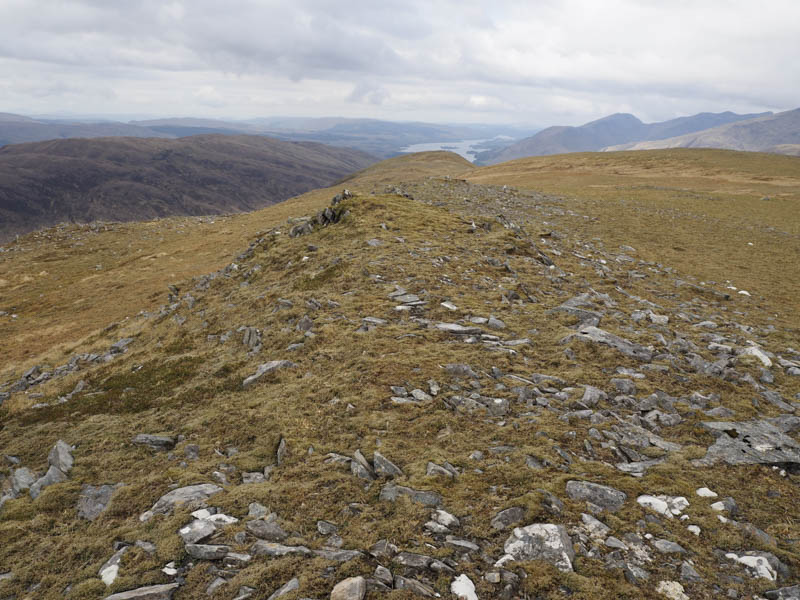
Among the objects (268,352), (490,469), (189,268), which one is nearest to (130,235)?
(189,268)

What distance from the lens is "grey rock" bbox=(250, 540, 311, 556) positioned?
297 inches

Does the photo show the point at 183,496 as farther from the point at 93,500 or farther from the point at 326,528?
the point at 326,528

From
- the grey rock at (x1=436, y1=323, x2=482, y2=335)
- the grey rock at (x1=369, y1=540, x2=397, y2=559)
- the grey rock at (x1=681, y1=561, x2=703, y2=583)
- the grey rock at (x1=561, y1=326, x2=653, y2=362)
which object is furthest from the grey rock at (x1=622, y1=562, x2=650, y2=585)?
the grey rock at (x1=436, y1=323, x2=482, y2=335)

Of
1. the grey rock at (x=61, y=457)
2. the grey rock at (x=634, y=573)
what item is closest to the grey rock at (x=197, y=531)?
the grey rock at (x=61, y=457)

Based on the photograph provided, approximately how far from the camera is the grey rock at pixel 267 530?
8062 mm

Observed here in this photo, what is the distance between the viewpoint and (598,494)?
28.1 feet

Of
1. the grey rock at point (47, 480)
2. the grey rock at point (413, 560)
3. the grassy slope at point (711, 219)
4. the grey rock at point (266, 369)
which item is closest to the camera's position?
the grey rock at point (413, 560)

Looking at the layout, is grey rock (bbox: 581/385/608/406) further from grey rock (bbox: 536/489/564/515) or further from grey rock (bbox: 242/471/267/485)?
grey rock (bbox: 242/471/267/485)

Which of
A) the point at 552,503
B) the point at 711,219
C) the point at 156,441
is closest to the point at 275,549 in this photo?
the point at 552,503

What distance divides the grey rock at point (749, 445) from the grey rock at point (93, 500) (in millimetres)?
14058

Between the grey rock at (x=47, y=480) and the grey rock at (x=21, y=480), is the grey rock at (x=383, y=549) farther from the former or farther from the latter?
the grey rock at (x=21, y=480)

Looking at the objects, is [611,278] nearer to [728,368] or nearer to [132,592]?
[728,368]

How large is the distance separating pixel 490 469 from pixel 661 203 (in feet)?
197

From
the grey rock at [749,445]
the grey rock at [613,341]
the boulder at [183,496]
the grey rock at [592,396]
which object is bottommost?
the boulder at [183,496]
